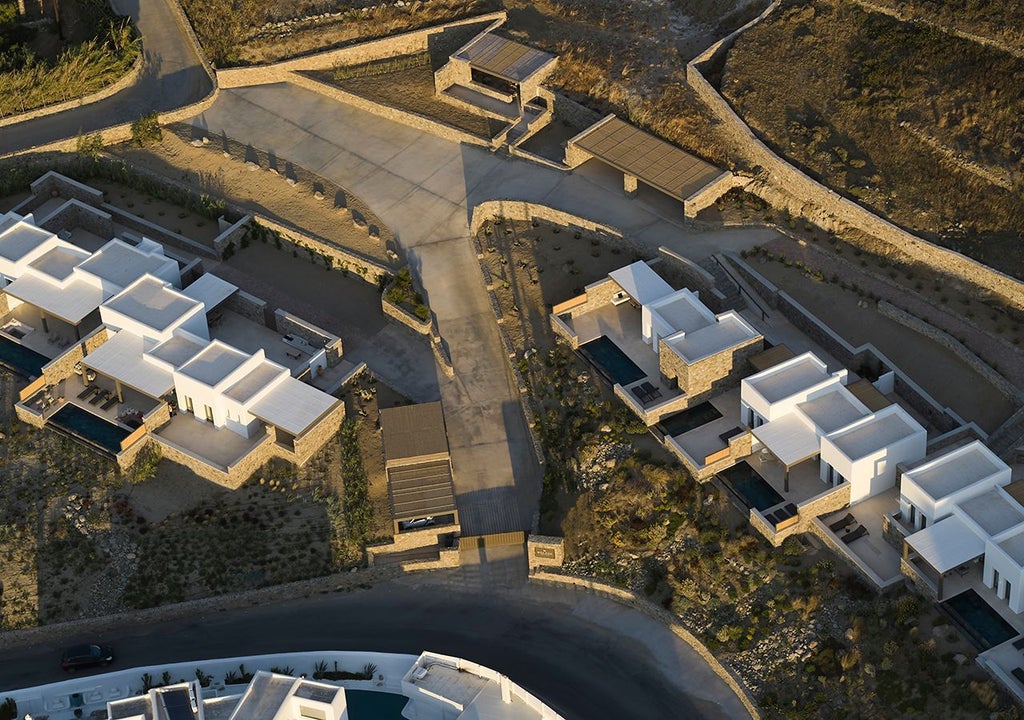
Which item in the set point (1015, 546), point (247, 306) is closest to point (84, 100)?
point (247, 306)

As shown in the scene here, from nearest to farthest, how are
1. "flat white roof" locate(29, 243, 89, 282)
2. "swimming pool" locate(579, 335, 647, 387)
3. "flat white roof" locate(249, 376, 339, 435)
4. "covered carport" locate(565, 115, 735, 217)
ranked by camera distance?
"flat white roof" locate(249, 376, 339, 435), "swimming pool" locate(579, 335, 647, 387), "flat white roof" locate(29, 243, 89, 282), "covered carport" locate(565, 115, 735, 217)

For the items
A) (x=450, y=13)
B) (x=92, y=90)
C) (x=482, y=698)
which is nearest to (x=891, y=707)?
(x=482, y=698)

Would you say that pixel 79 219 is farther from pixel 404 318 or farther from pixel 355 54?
pixel 404 318

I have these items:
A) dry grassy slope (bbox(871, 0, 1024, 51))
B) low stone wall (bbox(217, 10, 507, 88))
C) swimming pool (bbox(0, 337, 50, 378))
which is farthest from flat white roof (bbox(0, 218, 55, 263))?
dry grassy slope (bbox(871, 0, 1024, 51))

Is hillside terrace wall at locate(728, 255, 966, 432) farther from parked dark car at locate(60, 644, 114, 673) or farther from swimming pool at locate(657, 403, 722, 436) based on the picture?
parked dark car at locate(60, 644, 114, 673)

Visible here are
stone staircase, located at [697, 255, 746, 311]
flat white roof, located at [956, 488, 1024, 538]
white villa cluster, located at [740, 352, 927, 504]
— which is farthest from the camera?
stone staircase, located at [697, 255, 746, 311]

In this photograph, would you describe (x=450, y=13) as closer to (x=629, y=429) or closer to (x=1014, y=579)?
(x=629, y=429)

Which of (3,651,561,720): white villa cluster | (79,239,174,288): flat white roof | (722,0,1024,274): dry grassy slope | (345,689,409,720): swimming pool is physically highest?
(722,0,1024,274): dry grassy slope
